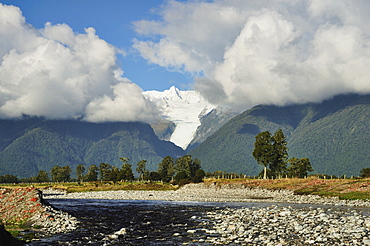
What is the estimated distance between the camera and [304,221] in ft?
101

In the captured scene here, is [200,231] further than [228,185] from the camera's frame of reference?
No

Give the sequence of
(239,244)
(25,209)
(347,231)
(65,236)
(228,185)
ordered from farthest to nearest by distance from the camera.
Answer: (228,185) → (25,209) → (65,236) → (347,231) → (239,244)

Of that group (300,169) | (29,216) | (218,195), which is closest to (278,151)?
(300,169)

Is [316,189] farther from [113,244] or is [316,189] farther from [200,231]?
[113,244]

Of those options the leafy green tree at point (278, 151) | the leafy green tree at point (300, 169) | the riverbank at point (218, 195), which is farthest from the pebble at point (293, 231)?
the leafy green tree at point (300, 169)

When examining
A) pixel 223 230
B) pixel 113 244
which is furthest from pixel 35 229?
pixel 223 230

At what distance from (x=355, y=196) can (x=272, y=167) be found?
78217 mm

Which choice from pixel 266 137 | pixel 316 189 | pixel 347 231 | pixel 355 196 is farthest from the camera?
pixel 266 137

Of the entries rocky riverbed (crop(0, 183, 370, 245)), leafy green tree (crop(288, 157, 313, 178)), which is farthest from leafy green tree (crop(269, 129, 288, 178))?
rocky riverbed (crop(0, 183, 370, 245))

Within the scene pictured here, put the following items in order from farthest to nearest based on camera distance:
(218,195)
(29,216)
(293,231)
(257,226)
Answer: (218,195), (29,216), (257,226), (293,231)

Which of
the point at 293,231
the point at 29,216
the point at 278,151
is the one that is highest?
the point at 278,151

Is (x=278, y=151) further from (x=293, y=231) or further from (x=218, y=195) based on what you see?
(x=293, y=231)

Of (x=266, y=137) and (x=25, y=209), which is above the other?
(x=266, y=137)

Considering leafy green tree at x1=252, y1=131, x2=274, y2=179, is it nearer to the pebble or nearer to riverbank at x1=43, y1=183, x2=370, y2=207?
riverbank at x1=43, y1=183, x2=370, y2=207
